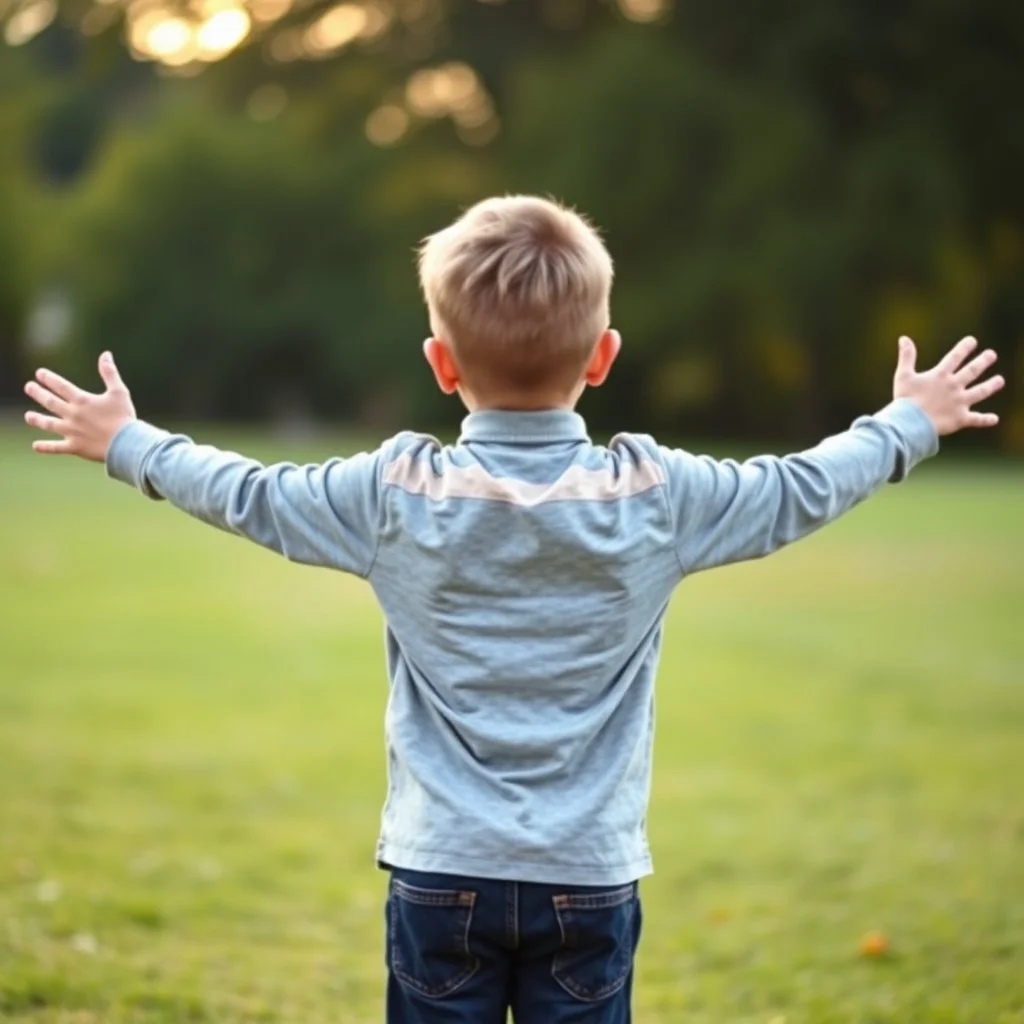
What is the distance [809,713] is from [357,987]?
425cm

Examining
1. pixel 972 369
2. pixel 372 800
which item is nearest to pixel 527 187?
pixel 372 800

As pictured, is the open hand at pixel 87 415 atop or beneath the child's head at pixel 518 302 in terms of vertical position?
beneath

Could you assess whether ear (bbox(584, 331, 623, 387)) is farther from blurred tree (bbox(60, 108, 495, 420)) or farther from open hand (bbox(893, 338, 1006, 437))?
blurred tree (bbox(60, 108, 495, 420))

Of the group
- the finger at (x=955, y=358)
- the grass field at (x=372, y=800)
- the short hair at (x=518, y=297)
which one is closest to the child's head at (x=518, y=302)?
the short hair at (x=518, y=297)

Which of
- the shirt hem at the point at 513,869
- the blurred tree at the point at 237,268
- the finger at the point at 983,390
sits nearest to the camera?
the shirt hem at the point at 513,869

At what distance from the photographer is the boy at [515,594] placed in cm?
222

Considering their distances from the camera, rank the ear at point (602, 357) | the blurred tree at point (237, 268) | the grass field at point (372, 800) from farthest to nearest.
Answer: the blurred tree at point (237, 268), the grass field at point (372, 800), the ear at point (602, 357)

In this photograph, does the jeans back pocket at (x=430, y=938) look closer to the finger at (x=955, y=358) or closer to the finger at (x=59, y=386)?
the finger at (x=59, y=386)

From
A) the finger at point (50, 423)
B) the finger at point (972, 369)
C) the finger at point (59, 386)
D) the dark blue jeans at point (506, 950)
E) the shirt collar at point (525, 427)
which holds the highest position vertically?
the finger at point (972, 369)

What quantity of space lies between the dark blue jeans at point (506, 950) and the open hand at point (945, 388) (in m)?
0.81

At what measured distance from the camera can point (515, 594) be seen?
7.34 ft

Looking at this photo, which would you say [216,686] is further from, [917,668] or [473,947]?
[473,947]

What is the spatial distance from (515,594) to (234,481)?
1.33 feet

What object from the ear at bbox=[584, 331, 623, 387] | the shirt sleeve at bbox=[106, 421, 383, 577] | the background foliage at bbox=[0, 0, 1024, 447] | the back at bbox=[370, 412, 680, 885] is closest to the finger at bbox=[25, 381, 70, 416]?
the shirt sleeve at bbox=[106, 421, 383, 577]
